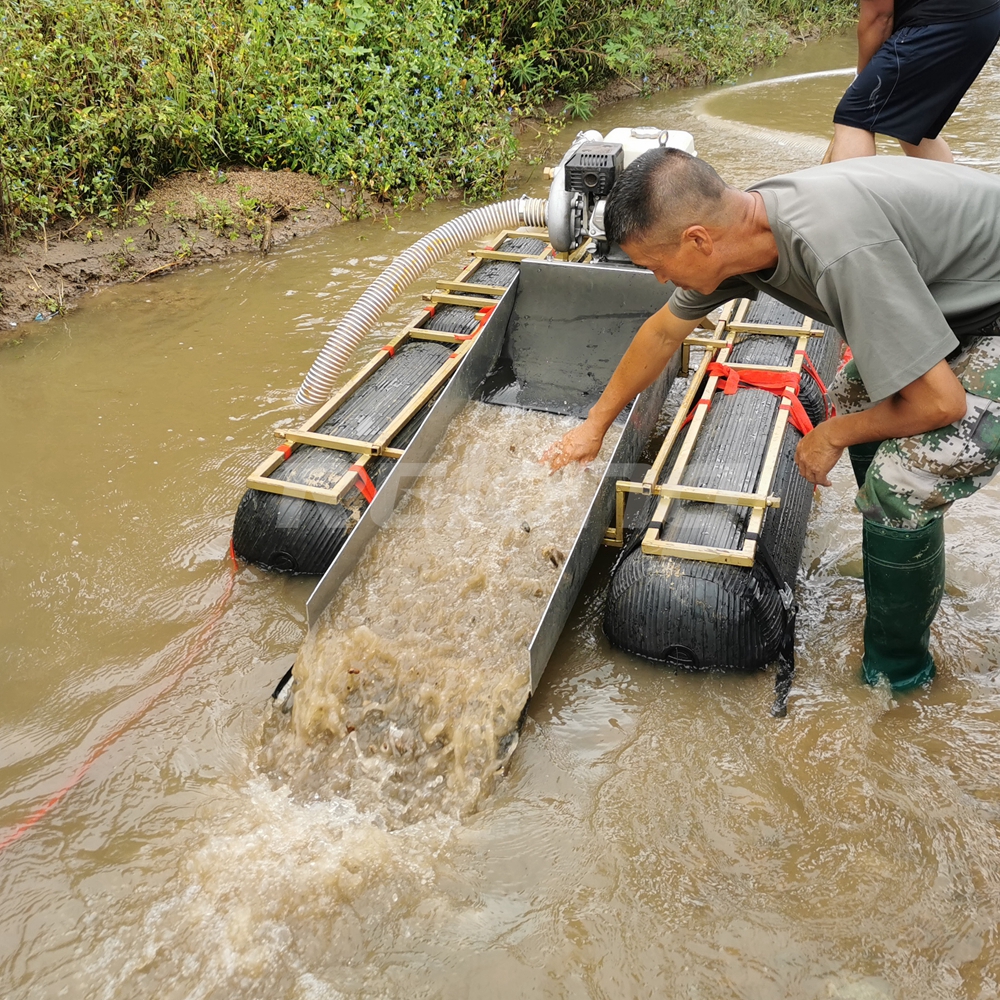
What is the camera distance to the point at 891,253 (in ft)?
7.50

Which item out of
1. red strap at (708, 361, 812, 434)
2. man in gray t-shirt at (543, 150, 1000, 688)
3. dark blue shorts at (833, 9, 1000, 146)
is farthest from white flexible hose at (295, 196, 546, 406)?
man in gray t-shirt at (543, 150, 1000, 688)

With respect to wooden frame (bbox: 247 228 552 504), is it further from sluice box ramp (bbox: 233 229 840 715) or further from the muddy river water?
the muddy river water

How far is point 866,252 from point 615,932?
6.49 feet

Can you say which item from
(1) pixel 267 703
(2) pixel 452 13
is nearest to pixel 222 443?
(1) pixel 267 703

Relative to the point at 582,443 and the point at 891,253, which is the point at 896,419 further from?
the point at 582,443

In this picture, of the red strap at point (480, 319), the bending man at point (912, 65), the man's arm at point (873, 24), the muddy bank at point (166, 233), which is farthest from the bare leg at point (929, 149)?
the muddy bank at point (166, 233)

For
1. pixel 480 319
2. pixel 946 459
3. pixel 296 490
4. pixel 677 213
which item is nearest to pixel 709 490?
pixel 946 459

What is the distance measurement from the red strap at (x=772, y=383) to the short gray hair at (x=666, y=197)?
5.85ft

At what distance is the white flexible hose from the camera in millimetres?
4629

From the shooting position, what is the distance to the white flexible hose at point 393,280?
463cm

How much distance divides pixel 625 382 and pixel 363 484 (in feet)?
4.03

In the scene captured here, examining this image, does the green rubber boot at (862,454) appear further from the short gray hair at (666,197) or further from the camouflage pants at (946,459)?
the short gray hair at (666,197)

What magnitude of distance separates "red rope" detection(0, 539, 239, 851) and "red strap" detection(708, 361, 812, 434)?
240cm

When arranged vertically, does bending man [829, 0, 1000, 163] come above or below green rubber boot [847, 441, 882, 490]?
above
